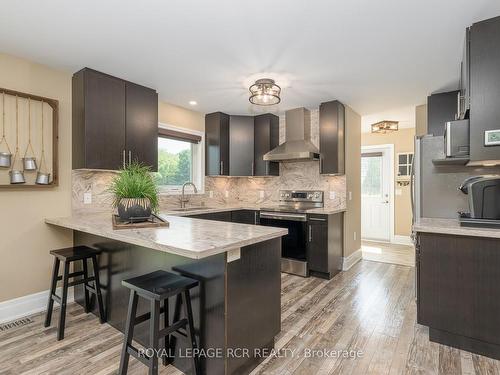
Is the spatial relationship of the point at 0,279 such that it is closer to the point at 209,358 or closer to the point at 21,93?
the point at 21,93

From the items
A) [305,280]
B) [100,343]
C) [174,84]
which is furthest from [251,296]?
[174,84]

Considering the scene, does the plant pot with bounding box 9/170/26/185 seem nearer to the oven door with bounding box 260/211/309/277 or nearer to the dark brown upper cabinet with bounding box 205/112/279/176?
the dark brown upper cabinet with bounding box 205/112/279/176

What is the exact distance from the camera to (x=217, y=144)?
450 cm

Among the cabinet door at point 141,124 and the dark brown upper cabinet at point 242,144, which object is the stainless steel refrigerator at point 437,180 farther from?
the cabinet door at point 141,124

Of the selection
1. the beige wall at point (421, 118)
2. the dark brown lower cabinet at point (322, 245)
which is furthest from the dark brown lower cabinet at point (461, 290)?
the beige wall at point (421, 118)

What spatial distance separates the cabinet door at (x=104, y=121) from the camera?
111 inches

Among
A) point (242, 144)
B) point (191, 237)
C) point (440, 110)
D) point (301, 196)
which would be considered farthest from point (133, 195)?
point (440, 110)

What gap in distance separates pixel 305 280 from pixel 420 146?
2.10 meters

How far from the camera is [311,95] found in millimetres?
3668

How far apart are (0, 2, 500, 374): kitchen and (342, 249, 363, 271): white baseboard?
4 centimetres

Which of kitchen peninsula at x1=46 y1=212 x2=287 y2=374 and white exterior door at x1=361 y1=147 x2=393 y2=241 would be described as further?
white exterior door at x1=361 y1=147 x2=393 y2=241

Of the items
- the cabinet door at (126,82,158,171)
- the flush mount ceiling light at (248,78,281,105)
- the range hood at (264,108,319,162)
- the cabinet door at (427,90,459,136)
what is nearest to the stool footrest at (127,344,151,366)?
the cabinet door at (126,82,158,171)

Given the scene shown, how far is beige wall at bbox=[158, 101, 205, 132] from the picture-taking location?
4.00m

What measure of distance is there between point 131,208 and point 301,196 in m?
2.95
